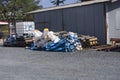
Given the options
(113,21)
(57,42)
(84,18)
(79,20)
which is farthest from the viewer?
(79,20)

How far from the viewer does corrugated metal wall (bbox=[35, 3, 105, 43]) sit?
1141 inches

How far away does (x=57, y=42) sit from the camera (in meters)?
27.0

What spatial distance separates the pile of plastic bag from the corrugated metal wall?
2.29 meters

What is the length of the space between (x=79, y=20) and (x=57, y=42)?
513 centimetres

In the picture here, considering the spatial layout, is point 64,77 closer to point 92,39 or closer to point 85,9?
point 92,39

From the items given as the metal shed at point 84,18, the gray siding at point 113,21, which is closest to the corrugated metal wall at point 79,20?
the metal shed at point 84,18

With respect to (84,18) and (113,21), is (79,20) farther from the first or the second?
(113,21)

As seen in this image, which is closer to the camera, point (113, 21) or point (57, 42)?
point (57, 42)

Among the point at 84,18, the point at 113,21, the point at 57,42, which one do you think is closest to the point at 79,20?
the point at 84,18

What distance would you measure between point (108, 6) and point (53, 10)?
767 centimetres

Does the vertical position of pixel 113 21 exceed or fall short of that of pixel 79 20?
it falls short

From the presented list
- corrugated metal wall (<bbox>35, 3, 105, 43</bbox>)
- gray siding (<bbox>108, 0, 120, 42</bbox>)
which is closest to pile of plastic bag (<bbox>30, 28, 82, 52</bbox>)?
corrugated metal wall (<bbox>35, 3, 105, 43</bbox>)

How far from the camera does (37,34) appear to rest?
2981 cm

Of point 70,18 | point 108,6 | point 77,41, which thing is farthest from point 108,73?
point 70,18
